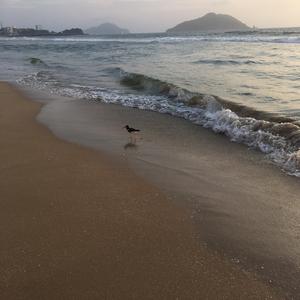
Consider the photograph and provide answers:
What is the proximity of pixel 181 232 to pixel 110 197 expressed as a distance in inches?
42.6

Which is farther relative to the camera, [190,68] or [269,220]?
[190,68]

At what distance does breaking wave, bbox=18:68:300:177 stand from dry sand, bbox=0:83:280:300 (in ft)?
8.15

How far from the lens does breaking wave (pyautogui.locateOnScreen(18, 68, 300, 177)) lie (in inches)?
293

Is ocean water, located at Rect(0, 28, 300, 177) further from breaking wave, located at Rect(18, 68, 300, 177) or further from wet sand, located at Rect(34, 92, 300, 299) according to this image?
wet sand, located at Rect(34, 92, 300, 299)

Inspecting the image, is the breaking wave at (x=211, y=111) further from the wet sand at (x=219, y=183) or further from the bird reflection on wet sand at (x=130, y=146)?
the bird reflection on wet sand at (x=130, y=146)

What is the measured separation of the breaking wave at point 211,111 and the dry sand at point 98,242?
248 centimetres

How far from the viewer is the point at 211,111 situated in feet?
34.5

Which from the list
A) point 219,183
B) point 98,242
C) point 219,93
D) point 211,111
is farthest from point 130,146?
point 219,93

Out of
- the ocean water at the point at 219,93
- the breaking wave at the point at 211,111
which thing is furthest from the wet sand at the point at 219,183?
the ocean water at the point at 219,93

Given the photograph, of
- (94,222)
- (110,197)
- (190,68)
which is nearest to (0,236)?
(94,222)

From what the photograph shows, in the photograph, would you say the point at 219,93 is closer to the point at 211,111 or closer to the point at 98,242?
the point at 211,111

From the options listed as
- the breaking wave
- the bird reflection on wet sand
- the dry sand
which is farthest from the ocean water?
the dry sand

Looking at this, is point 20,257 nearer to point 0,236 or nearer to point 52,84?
point 0,236

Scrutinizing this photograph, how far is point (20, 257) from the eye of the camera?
386 cm
